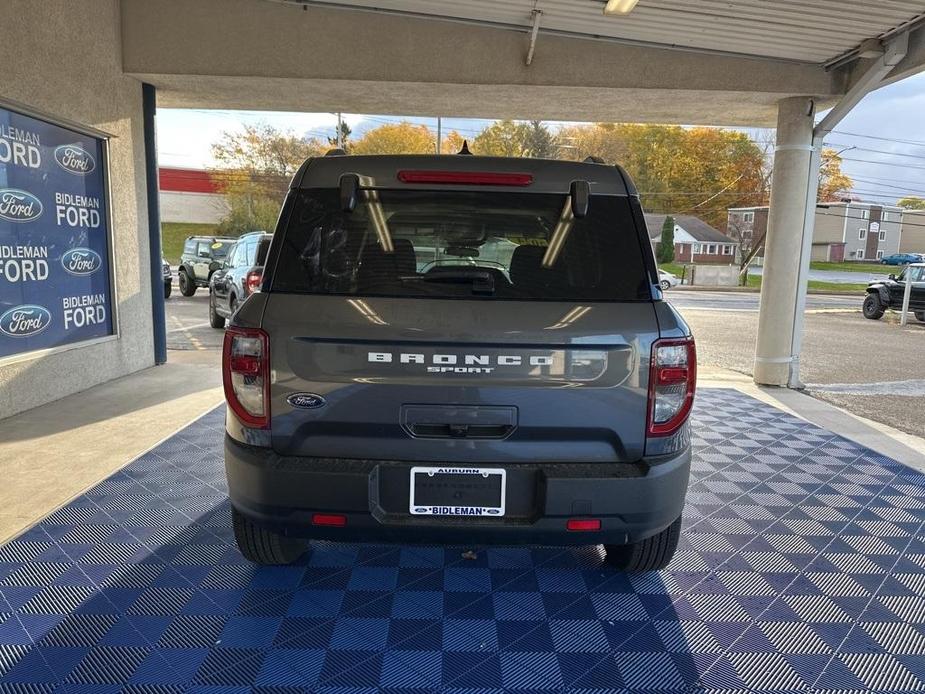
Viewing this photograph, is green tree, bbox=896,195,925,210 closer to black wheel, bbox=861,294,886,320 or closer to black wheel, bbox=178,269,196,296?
black wheel, bbox=861,294,886,320

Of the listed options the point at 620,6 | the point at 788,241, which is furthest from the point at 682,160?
the point at 620,6

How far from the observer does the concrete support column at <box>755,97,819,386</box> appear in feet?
23.5

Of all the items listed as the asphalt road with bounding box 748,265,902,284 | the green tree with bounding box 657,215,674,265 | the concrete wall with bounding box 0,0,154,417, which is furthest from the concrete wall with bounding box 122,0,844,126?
the green tree with bounding box 657,215,674,265

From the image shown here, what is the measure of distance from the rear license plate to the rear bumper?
0.03m

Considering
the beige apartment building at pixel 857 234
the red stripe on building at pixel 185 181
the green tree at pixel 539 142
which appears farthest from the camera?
the beige apartment building at pixel 857 234

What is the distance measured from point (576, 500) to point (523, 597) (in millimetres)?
835

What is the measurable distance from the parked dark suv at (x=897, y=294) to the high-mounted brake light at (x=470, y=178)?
18930 millimetres

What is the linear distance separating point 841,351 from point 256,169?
38.1 meters

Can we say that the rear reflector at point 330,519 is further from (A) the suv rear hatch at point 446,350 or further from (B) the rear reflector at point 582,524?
(B) the rear reflector at point 582,524

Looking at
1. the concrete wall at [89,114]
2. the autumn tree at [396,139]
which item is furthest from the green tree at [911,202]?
the concrete wall at [89,114]

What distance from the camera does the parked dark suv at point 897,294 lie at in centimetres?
1725

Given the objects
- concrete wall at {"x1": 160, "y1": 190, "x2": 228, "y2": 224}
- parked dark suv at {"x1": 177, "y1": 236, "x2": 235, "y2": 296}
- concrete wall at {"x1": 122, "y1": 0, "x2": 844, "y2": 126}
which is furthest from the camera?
concrete wall at {"x1": 160, "y1": 190, "x2": 228, "y2": 224}

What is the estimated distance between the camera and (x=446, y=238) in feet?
8.46

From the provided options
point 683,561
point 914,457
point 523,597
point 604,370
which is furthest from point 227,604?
point 914,457
